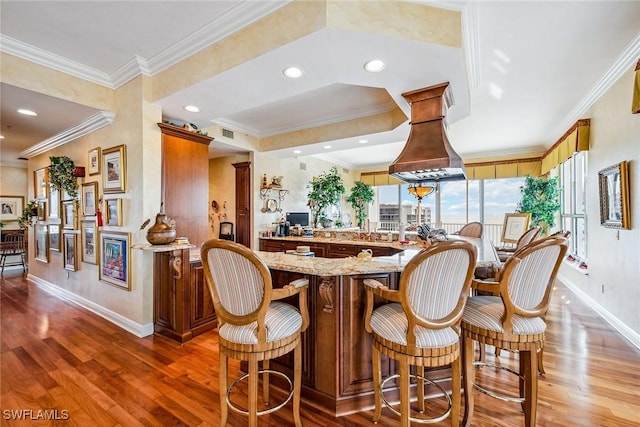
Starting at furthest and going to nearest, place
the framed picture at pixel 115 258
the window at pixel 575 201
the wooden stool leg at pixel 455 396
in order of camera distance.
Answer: the window at pixel 575 201 < the framed picture at pixel 115 258 < the wooden stool leg at pixel 455 396

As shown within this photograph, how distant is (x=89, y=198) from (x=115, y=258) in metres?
1.08

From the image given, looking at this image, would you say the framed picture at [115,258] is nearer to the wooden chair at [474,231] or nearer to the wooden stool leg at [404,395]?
the wooden stool leg at [404,395]

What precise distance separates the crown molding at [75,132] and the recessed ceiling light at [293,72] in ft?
7.70

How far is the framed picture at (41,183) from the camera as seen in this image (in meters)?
4.64

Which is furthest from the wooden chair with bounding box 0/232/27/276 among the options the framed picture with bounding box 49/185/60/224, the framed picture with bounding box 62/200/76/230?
the framed picture with bounding box 62/200/76/230

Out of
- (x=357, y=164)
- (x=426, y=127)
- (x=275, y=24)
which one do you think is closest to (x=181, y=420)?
(x=275, y=24)

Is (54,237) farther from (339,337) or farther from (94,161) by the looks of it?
(339,337)

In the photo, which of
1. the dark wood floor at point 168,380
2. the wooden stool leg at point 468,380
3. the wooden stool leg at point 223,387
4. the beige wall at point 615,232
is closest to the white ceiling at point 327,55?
the beige wall at point 615,232

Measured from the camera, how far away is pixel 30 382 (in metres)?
2.10

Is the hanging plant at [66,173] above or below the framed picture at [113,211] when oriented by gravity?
above

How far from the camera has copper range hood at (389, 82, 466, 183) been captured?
235cm

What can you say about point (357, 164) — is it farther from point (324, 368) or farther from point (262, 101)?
point (324, 368)

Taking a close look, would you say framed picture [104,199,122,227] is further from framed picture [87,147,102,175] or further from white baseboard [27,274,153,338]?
white baseboard [27,274,153,338]

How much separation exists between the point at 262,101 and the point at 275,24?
98 centimetres
